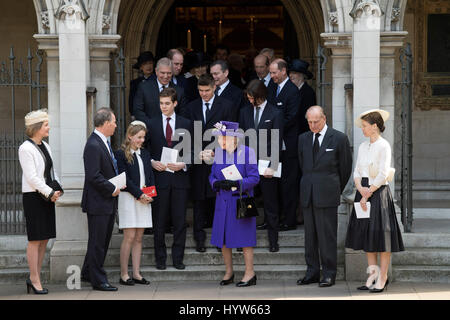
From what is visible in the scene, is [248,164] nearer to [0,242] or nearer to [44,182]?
[44,182]

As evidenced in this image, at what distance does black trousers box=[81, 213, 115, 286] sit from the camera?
10102mm

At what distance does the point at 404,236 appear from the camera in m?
11.0

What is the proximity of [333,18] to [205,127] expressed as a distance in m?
1.92

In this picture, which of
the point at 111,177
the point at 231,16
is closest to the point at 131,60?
the point at 231,16

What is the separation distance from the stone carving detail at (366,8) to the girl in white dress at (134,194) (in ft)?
8.72

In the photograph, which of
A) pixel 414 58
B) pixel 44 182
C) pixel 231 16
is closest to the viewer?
pixel 44 182

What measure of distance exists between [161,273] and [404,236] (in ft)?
9.21

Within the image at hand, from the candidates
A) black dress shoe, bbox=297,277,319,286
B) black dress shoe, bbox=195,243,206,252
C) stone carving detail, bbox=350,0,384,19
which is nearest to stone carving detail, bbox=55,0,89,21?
black dress shoe, bbox=195,243,206,252

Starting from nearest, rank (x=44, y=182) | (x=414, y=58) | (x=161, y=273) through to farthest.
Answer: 1. (x=44, y=182)
2. (x=161, y=273)
3. (x=414, y=58)

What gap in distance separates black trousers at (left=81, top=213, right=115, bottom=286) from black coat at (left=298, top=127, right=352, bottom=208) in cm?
213

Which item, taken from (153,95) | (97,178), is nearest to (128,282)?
(97,178)

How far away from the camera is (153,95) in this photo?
439 inches

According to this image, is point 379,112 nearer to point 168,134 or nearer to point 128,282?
point 168,134

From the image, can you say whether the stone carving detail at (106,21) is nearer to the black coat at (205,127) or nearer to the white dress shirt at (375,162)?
the black coat at (205,127)
